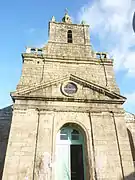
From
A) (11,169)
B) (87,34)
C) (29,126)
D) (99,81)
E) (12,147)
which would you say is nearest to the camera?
(11,169)

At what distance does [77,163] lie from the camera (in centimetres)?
1176

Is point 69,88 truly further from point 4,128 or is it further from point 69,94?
point 4,128

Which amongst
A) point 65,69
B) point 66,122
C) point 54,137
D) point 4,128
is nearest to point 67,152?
point 54,137

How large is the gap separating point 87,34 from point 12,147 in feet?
36.7

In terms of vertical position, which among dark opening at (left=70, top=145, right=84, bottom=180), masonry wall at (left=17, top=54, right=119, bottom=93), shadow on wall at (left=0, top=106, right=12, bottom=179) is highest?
masonry wall at (left=17, top=54, right=119, bottom=93)

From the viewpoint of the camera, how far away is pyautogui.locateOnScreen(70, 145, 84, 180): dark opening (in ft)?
33.6

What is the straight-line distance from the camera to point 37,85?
35.4ft

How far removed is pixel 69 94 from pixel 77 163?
188 inches

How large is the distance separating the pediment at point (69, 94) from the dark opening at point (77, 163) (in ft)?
10.2

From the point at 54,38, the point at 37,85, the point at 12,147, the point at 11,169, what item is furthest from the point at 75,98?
the point at 54,38

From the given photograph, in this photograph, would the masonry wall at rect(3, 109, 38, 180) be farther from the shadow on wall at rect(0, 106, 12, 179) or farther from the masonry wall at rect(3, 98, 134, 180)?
the shadow on wall at rect(0, 106, 12, 179)

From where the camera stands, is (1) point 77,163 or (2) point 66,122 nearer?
(2) point 66,122

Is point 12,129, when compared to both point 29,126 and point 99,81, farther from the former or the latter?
point 99,81

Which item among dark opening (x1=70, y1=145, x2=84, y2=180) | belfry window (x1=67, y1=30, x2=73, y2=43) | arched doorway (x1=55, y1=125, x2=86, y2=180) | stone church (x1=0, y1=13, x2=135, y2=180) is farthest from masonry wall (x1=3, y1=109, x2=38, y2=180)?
belfry window (x1=67, y1=30, x2=73, y2=43)
